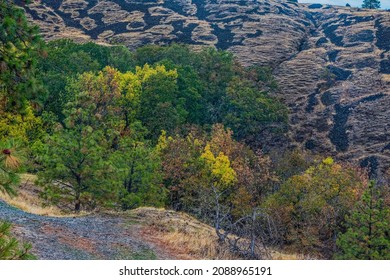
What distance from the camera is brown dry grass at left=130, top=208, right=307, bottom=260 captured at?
15422mm

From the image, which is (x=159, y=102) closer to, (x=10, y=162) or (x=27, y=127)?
(x=27, y=127)

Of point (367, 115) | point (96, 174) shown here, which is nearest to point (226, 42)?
point (367, 115)

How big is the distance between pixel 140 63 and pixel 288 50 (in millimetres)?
38549

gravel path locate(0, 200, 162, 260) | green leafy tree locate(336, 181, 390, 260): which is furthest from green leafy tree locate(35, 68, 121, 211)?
green leafy tree locate(336, 181, 390, 260)

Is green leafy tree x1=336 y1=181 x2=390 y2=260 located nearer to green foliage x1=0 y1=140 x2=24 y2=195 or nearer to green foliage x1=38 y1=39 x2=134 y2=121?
green foliage x1=0 y1=140 x2=24 y2=195

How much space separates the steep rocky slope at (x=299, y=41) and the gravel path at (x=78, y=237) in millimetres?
42964

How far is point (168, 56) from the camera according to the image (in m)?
64.2

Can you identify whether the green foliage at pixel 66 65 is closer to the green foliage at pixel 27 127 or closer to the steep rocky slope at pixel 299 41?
the green foliage at pixel 27 127

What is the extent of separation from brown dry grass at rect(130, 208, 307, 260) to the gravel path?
0.66 m

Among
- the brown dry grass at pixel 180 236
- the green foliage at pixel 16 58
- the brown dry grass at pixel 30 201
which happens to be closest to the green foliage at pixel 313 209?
the brown dry grass at pixel 180 236

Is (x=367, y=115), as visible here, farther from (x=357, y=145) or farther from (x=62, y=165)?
(x=62, y=165)

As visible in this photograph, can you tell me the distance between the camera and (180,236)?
16.9 metres

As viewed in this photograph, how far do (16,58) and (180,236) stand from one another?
35.7 feet

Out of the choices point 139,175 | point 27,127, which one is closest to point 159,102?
point 27,127
